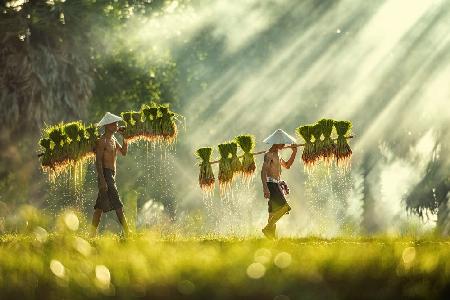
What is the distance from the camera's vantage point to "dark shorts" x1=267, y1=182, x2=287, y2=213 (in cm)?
1411

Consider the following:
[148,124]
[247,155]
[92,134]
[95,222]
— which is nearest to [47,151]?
[92,134]

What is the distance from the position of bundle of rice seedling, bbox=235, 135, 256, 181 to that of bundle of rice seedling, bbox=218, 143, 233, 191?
0.63 feet

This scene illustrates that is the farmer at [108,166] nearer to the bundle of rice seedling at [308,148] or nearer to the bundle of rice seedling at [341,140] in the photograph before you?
the bundle of rice seedling at [308,148]

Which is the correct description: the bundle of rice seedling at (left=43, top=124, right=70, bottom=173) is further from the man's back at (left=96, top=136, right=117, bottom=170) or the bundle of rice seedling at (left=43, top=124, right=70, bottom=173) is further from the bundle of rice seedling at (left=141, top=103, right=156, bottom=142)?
the bundle of rice seedling at (left=141, top=103, right=156, bottom=142)

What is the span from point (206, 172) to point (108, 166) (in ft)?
5.70

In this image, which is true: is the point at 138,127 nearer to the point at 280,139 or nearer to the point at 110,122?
the point at 110,122

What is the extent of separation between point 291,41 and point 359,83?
3849 mm

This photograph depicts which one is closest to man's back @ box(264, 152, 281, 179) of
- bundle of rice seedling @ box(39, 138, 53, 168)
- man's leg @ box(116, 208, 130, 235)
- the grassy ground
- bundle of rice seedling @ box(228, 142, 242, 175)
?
bundle of rice seedling @ box(228, 142, 242, 175)

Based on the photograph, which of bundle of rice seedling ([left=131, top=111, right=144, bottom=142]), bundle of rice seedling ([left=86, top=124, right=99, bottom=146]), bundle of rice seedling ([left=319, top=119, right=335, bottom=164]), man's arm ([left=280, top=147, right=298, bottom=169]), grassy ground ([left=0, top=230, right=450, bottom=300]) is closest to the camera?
grassy ground ([left=0, top=230, right=450, bottom=300])

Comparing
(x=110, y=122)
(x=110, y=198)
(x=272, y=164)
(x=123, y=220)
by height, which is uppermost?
(x=110, y=122)

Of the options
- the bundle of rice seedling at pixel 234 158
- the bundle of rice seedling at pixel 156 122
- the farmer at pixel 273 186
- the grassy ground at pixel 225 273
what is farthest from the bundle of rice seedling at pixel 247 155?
the grassy ground at pixel 225 273

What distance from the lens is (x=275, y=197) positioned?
14133 millimetres

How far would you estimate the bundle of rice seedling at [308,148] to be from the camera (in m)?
13.1

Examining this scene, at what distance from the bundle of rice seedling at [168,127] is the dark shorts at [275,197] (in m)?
1.61
